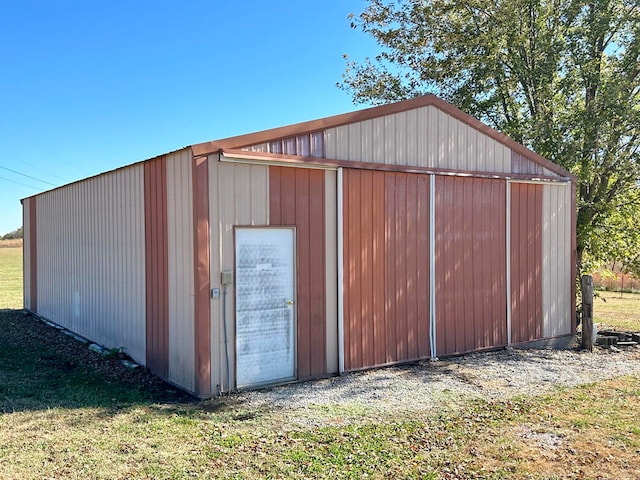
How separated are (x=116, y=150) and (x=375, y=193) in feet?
108

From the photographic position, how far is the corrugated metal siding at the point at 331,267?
624 centimetres

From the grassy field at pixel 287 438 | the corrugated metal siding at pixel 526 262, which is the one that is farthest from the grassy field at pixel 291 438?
the corrugated metal siding at pixel 526 262

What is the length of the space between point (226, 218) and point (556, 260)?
574 centimetres

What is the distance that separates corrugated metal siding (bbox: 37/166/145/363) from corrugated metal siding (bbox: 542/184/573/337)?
6168 mm

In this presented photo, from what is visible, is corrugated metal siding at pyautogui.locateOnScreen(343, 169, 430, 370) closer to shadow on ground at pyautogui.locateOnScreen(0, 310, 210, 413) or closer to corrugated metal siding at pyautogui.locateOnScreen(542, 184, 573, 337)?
shadow on ground at pyautogui.locateOnScreen(0, 310, 210, 413)

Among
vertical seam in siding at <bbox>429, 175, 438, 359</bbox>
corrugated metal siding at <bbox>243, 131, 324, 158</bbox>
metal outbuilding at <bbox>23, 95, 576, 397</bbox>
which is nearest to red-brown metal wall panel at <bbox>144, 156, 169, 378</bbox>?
metal outbuilding at <bbox>23, 95, 576, 397</bbox>

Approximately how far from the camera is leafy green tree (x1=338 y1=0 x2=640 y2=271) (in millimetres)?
9320

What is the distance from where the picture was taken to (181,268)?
5676mm

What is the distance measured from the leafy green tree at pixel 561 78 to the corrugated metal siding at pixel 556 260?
141 centimetres

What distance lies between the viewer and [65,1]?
14133 mm

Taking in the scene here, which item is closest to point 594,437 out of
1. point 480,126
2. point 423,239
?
point 423,239

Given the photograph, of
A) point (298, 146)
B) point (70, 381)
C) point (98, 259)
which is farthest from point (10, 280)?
point (298, 146)

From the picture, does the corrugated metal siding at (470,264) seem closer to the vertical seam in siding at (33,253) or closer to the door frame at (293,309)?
the door frame at (293,309)

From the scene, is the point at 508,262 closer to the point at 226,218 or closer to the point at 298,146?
the point at 298,146
